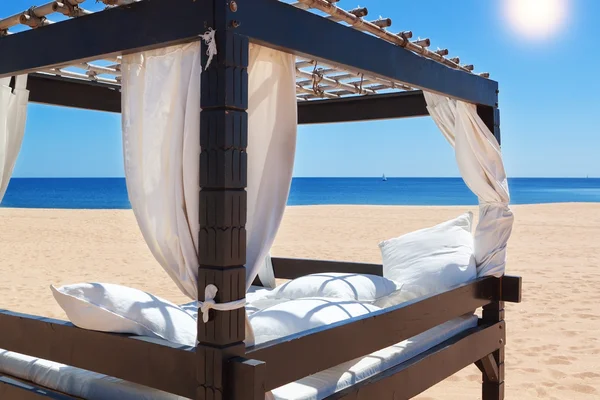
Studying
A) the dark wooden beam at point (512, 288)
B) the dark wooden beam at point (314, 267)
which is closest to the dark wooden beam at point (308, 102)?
the dark wooden beam at point (314, 267)

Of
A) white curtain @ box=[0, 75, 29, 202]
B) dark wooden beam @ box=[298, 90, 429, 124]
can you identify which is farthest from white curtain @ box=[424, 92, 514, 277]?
white curtain @ box=[0, 75, 29, 202]

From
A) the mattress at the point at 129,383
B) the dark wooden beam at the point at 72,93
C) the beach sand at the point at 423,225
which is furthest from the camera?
the beach sand at the point at 423,225

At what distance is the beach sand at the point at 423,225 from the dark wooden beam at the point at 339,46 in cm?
203

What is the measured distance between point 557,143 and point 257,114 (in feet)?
195

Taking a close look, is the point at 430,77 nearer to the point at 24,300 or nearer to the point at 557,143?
the point at 24,300

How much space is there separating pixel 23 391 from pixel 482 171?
276 cm

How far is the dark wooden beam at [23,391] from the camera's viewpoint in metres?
2.22

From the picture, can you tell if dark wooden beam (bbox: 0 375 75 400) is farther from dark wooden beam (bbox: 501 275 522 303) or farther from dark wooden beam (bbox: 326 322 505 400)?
dark wooden beam (bbox: 501 275 522 303)

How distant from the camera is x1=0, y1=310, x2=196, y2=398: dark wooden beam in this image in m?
1.88

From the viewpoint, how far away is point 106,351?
2.07 metres

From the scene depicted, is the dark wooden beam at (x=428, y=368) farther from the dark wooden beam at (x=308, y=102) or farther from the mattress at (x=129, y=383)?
the dark wooden beam at (x=308, y=102)

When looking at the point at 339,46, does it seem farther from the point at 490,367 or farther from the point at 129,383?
the point at 490,367

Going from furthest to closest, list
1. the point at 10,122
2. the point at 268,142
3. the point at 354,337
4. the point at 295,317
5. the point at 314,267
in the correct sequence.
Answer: the point at 314,267, the point at 10,122, the point at 295,317, the point at 354,337, the point at 268,142

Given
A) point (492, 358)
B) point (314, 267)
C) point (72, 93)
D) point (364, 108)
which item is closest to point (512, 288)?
point (492, 358)
